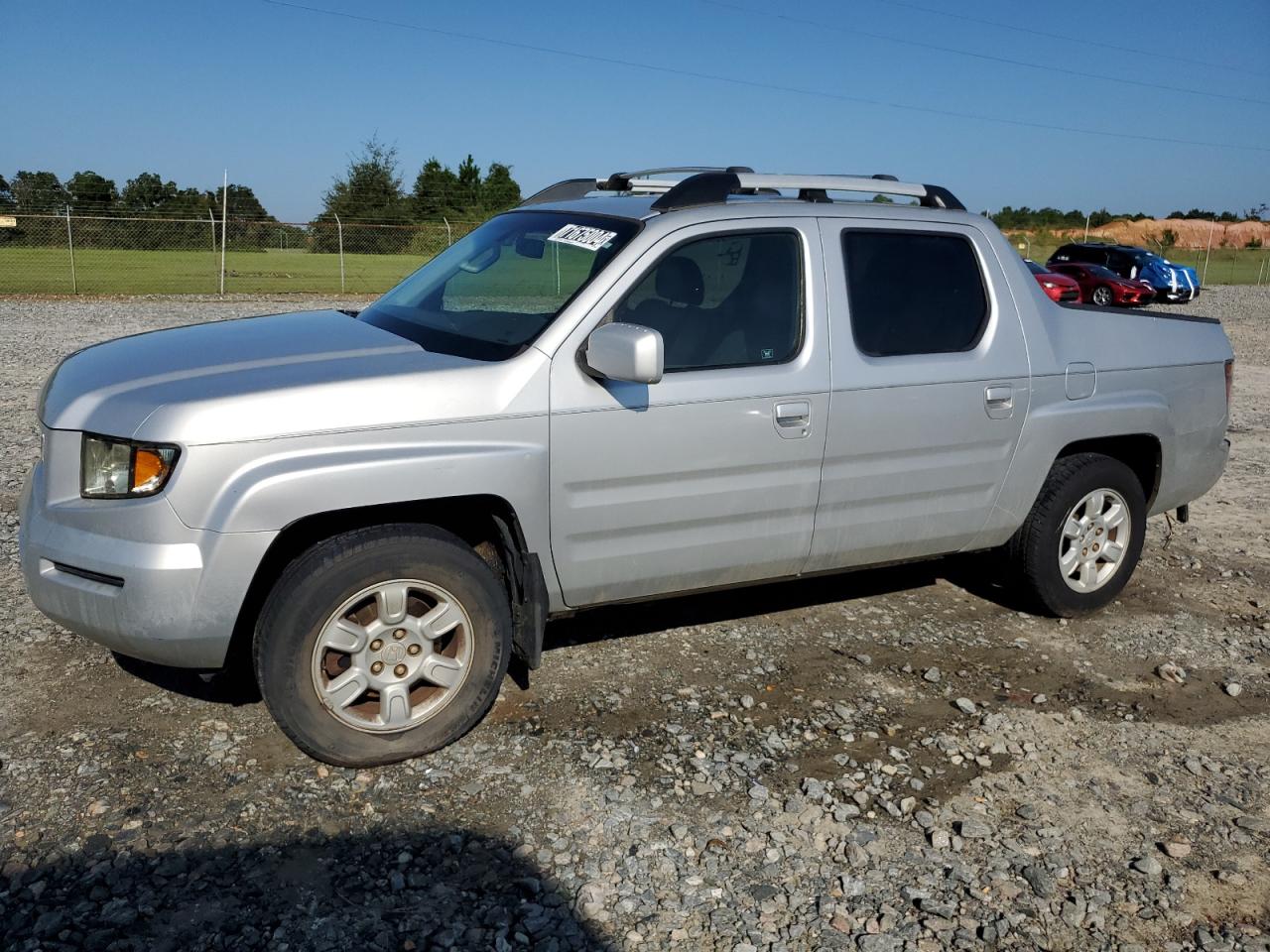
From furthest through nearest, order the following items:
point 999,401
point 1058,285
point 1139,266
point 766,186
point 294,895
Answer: point 1139,266 → point 1058,285 → point 999,401 → point 766,186 → point 294,895

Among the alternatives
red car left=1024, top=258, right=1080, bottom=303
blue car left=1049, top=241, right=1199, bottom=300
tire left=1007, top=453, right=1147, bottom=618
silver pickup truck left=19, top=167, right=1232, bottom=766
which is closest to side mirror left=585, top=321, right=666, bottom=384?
silver pickup truck left=19, top=167, right=1232, bottom=766

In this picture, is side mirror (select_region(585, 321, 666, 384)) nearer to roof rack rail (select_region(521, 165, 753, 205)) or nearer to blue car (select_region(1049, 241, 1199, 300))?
roof rack rail (select_region(521, 165, 753, 205))

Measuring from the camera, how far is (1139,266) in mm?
28453

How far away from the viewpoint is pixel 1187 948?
10.0ft

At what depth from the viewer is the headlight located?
3.42 metres

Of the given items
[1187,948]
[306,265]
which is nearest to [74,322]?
[306,265]

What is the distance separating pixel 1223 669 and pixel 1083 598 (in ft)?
2.27

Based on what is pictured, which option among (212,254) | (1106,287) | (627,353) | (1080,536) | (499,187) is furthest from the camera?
(499,187)

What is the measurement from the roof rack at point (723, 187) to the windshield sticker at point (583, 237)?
243mm

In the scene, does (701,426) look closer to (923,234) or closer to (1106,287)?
(923,234)

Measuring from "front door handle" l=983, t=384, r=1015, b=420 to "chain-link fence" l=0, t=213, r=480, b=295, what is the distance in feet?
77.5

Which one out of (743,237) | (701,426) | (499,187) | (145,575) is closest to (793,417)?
(701,426)

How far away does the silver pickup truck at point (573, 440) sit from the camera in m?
3.50

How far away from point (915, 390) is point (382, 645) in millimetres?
2369
